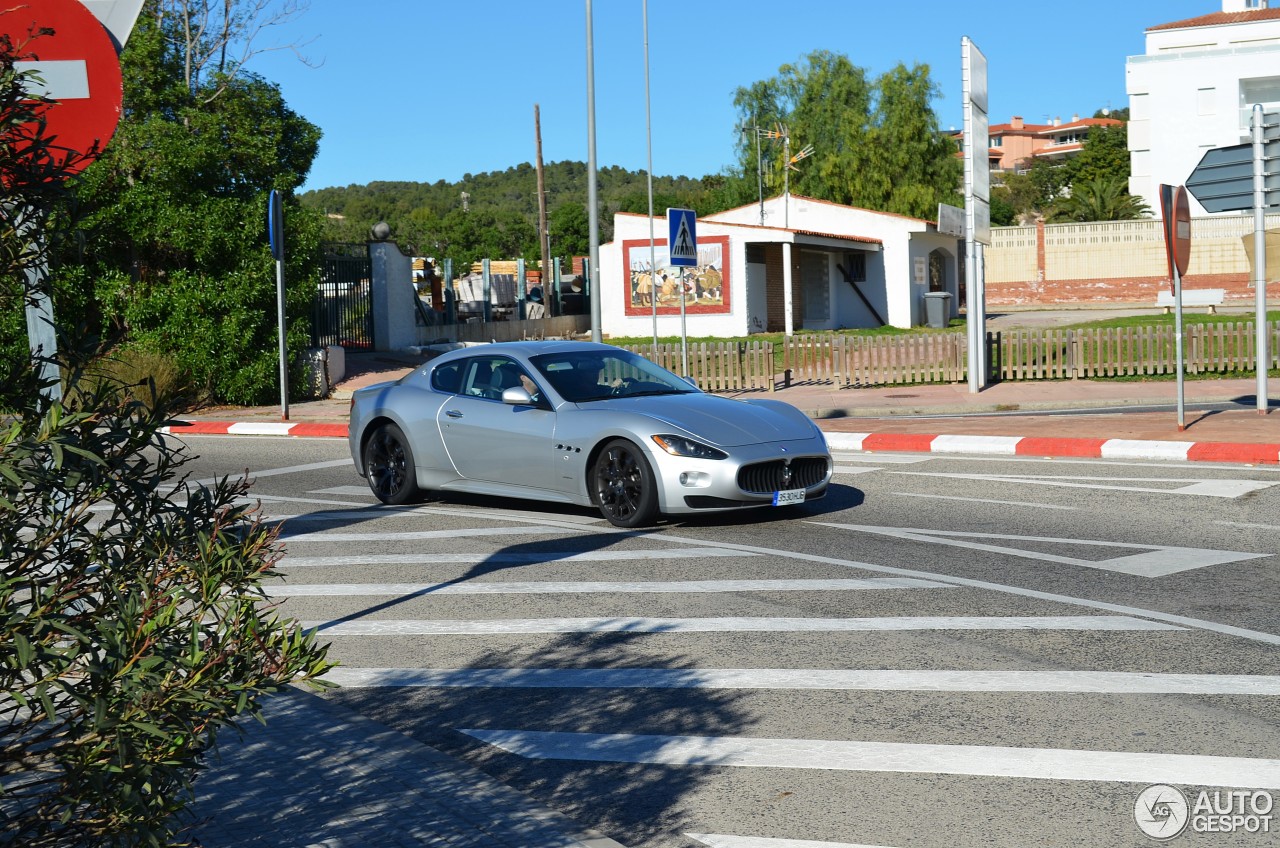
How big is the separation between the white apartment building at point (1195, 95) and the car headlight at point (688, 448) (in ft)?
195

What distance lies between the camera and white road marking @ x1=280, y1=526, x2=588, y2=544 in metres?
10.4

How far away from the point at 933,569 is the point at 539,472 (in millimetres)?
3545

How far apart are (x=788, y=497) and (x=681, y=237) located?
31.6 ft

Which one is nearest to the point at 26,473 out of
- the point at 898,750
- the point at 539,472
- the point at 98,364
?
the point at 98,364

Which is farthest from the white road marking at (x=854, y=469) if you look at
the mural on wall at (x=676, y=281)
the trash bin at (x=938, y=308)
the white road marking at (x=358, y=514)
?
the trash bin at (x=938, y=308)

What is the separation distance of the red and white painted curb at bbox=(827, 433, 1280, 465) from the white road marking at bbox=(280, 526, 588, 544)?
595cm

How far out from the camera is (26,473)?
258 centimetres

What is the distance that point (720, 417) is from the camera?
10352mm

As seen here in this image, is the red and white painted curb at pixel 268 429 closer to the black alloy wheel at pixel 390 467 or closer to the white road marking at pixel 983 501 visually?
the black alloy wheel at pixel 390 467

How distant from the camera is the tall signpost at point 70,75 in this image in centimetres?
331

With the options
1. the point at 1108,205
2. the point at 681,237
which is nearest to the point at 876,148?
the point at 1108,205

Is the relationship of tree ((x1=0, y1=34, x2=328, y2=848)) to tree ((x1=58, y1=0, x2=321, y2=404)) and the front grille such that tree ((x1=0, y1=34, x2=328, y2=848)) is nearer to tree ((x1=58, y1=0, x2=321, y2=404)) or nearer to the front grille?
the front grille

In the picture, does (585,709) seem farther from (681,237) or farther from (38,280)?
(681,237)

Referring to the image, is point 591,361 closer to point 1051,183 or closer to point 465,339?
point 465,339
